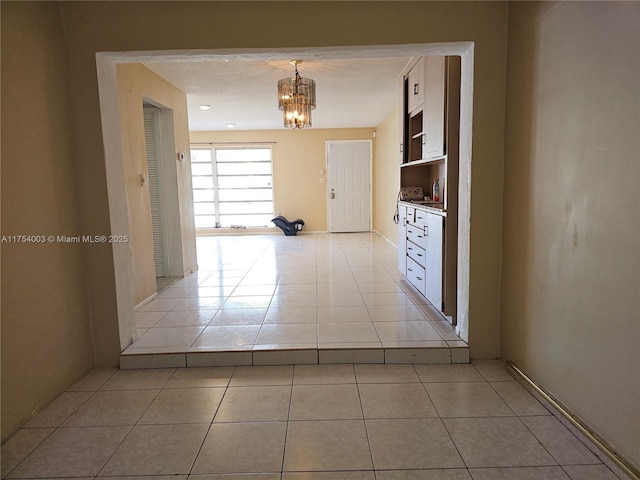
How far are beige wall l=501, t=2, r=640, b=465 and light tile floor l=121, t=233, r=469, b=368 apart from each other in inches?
28.9

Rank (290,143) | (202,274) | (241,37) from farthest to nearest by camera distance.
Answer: (290,143), (202,274), (241,37)

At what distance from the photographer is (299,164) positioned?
28.0 ft

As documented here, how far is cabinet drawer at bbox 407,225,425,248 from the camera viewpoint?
11.4 ft

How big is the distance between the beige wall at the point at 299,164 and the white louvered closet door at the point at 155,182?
13.7 feet

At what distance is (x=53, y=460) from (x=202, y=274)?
3202 mm

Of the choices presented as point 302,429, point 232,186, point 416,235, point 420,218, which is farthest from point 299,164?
point 302,429

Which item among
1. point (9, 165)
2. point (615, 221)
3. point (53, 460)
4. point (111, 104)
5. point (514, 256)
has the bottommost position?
point (53, 460)

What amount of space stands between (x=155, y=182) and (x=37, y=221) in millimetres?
2616

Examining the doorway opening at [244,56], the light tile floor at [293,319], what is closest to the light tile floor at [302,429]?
the light tile floor at [293,319]

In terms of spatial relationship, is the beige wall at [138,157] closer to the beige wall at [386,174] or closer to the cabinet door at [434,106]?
the cabinet door at [434,106]

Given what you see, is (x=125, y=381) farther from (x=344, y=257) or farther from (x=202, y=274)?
(x=344, y=257)

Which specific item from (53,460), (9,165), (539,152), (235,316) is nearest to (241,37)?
(9,165)

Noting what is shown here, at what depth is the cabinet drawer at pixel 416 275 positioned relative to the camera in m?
3.51

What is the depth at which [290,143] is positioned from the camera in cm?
849
